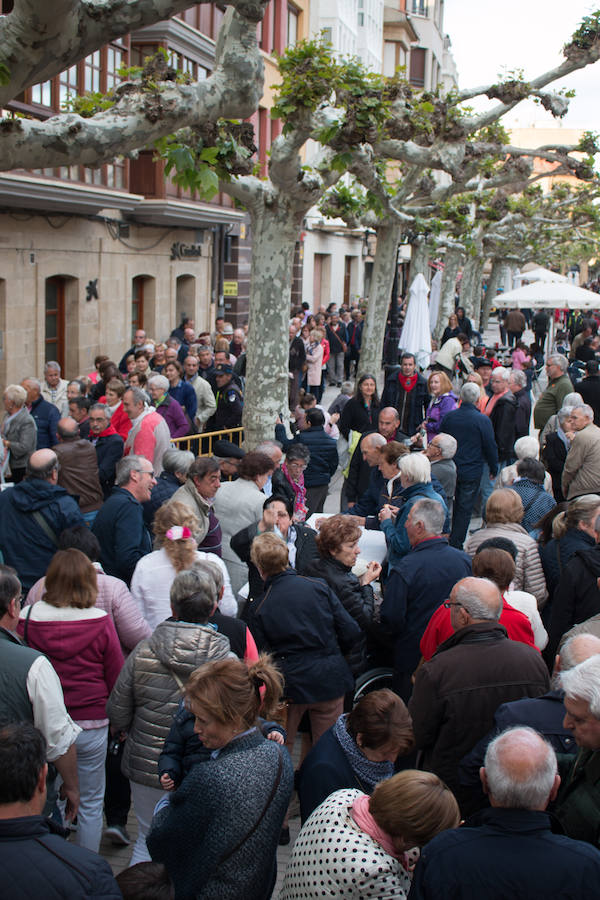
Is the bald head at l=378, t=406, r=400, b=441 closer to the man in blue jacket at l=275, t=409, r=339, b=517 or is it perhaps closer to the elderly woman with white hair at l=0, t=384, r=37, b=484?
the man in blue jacket at l=275, t=409, r=339, b=517

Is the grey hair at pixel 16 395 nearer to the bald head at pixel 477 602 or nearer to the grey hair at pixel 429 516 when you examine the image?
the grey hair at pixel 429 516

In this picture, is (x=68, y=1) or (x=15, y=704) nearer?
(x=15, y=704)

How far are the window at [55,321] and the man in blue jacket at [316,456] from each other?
10405mm

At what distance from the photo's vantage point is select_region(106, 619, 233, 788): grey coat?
12.7 feet

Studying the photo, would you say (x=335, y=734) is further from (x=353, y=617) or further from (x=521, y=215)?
(x=521, y=215)

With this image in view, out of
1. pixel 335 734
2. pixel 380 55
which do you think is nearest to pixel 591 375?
pixel 335 734

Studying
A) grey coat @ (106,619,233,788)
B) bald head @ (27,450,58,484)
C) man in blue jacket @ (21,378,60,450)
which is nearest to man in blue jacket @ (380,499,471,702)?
grey coat @ (106,619,233,788)

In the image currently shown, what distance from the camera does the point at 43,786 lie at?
9.25 ft

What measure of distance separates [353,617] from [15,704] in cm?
193

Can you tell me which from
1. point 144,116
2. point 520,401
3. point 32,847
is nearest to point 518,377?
point 520,401

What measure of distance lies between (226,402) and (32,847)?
8.90 meters

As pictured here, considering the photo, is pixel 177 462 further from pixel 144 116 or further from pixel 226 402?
pixel 226 402

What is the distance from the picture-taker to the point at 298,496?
8062 millimetres


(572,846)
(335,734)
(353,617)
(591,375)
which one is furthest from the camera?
(591,375)
